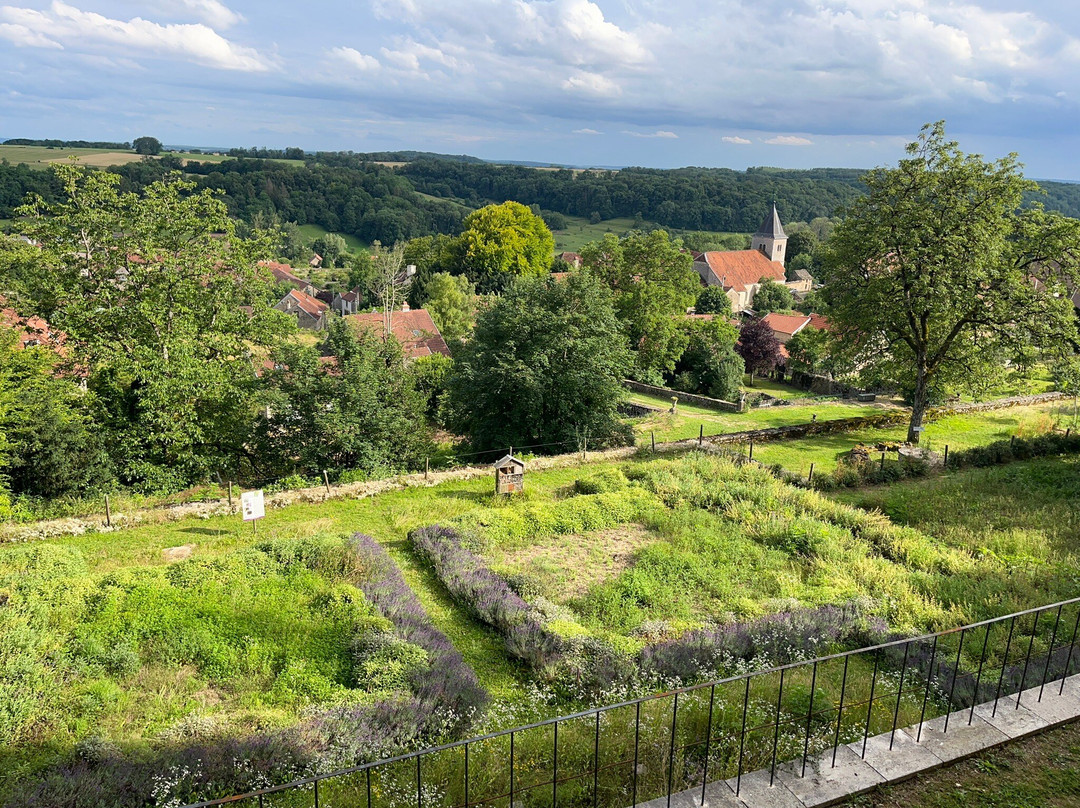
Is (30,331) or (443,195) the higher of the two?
(443,195)

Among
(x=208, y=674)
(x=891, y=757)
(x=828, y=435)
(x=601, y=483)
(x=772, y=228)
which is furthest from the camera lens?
(x=772, y=228)

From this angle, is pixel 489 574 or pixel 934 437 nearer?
pixel 489 574

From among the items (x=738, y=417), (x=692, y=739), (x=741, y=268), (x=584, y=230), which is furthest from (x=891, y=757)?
(x=584, y=230)

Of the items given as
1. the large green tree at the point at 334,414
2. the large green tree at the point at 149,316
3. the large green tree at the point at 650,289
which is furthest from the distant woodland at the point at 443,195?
the large green tree at the point at 334,414

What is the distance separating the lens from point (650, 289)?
125ft

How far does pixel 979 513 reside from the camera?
15461 mm

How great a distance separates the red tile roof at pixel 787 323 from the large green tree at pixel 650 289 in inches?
508

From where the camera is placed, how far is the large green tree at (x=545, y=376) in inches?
840

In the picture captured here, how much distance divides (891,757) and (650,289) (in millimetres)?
32762

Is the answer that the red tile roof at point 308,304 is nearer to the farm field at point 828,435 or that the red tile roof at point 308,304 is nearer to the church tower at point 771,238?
the farm field at point 828,435

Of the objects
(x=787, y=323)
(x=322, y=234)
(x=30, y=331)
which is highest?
(x=322, y=234)

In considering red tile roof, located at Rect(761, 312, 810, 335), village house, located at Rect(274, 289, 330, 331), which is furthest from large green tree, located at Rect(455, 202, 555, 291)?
red tile roof, located at Rect(761, 312, 810, 335)

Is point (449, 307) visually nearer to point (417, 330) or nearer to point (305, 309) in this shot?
point (417, 330)

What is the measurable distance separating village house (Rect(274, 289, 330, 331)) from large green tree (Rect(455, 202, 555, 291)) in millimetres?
13388
